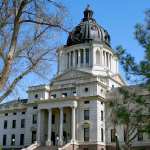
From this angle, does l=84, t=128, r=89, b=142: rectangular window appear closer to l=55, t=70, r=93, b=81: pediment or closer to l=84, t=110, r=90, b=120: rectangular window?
l=84, t=110, r=90, b=120: rectangular window

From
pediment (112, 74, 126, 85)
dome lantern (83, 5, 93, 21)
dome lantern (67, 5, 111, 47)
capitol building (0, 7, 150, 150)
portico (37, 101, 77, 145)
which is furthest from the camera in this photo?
dome lantern (83, 5, 93, 21)

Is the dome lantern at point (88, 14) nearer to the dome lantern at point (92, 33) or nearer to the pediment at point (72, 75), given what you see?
the dome lantern at point (92, 33)

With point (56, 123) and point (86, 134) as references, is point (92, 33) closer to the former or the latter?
point (56, 123)

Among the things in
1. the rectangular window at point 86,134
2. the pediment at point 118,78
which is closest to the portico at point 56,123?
the rectangular window at point 86,134

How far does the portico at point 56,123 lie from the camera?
205 feet

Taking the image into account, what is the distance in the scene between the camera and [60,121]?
62781mm

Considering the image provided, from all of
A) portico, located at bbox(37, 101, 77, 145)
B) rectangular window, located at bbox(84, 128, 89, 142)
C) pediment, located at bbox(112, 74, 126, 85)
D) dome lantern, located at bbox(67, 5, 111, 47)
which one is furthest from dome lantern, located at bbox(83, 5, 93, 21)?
rectangular window, located at bbox(84, 128, 89, 142)

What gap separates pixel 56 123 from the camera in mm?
66438

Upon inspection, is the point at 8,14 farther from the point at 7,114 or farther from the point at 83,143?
the point at 7,114

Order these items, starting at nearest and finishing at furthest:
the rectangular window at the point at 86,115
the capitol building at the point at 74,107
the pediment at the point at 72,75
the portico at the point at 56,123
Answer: the capitol building at the point at 74,107
the portico at the point at 56,123
the rectangular window at the point at 86,115
the pediment at the point at 72,75

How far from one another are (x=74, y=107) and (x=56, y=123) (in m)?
5.74

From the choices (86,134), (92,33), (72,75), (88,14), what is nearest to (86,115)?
(86,134)

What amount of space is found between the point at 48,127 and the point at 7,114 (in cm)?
1429

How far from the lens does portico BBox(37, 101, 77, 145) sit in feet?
205
